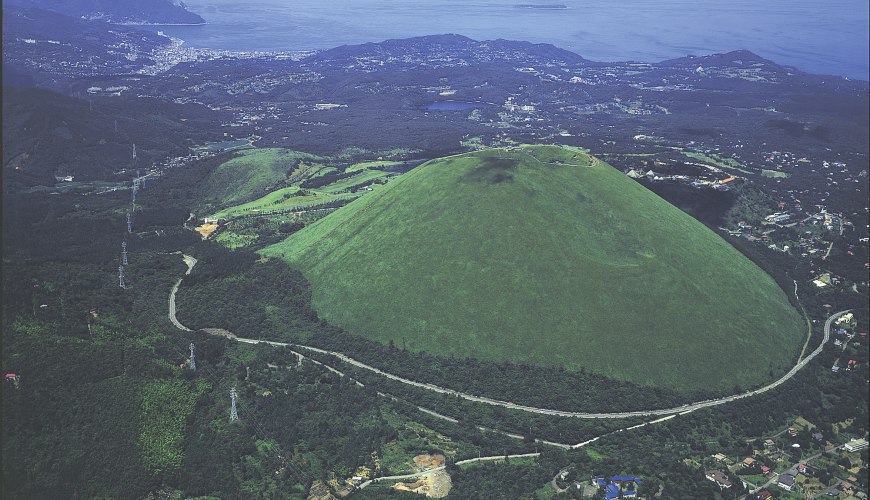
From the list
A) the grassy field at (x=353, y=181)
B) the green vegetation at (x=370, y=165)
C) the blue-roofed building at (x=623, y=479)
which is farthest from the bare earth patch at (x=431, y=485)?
the green vegetation at (x=370, y=165)

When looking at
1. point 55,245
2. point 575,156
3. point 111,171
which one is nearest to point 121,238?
point 55,245

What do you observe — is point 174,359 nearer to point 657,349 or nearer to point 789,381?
point 657,349

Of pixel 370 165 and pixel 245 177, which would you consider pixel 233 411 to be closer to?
pixel 245 177

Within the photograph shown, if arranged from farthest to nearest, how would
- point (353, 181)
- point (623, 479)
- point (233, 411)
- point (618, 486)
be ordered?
point (353, 181) → point (233, 411) → point (623, 479) → point (618, 486)

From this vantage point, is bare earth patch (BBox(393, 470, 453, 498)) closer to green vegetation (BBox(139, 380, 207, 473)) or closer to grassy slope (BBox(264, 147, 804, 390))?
green vegetation (BBox(139, 380, 207, 473))

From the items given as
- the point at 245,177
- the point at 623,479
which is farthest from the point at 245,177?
the point at 623,479

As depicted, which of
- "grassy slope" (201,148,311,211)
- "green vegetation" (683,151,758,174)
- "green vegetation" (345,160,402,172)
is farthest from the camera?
"green vegetation" (345,160,402,172)

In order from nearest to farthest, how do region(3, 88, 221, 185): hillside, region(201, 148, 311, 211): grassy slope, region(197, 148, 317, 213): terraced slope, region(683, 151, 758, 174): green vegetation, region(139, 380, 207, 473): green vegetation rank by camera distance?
region(139, 380, 207, 473): green vegetation < region(3, 88, 221, 185): hillside < region(197, 148, 317, 213): terraced slope < region(201, 148, 311, 211): grassy slope < region(683, 151, 758, 174): green vegetation

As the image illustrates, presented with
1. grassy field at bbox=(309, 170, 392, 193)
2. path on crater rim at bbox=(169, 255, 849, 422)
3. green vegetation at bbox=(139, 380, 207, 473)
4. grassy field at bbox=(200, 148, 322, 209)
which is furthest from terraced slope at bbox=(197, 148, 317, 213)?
green vegetation at bbox=(139, 380, 207, 473)
